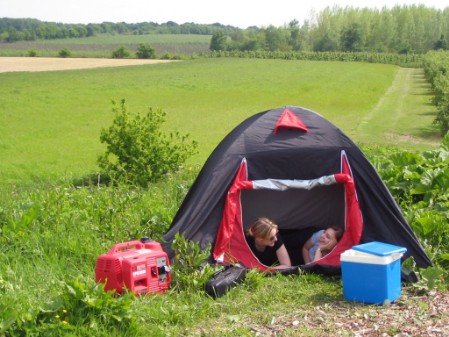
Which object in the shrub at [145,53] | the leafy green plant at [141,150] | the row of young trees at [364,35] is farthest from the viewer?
the row of young trees at [364,35]

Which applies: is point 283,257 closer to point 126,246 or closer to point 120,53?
point 126,246

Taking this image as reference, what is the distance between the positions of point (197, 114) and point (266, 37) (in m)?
81.1

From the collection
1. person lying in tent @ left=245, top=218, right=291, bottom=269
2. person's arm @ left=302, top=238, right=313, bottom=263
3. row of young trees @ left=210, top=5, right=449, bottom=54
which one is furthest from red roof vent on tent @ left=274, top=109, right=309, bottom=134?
row of young trees @ left=210, top=5, right=449, bottom=54

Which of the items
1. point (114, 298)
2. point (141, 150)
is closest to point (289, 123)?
point (114, 298)

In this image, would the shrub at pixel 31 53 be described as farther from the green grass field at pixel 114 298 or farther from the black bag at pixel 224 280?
the black bag at pixel 224 280

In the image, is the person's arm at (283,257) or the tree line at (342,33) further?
the tree line at (342,33)

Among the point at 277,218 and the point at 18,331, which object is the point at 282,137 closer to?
the point at 277,218

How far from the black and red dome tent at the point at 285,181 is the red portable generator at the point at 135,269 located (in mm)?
571

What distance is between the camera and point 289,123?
678 cm

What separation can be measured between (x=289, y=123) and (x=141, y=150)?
480cm

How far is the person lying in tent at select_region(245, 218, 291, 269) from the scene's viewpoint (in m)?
6.58

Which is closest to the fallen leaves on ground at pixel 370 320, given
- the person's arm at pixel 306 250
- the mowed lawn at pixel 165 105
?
the person's arm at pixel 306 250

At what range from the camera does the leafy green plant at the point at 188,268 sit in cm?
567

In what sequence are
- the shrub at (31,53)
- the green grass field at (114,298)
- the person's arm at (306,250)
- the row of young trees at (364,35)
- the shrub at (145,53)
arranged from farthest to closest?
the row of young trees at (364,35) < the shrub at (145,53) < the shrub at (31,53) < the person's arm at (306,250) < the green grass field at (114,298)
